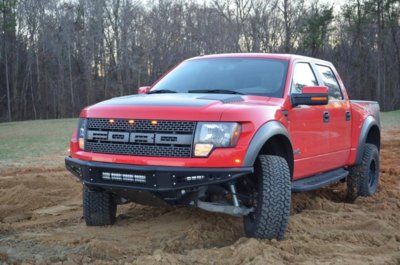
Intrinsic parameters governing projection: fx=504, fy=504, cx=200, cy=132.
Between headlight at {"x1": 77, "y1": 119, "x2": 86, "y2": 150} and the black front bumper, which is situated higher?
headlight at {"x1": 77, "y1": 119, "x2": 86, "y2": 150}

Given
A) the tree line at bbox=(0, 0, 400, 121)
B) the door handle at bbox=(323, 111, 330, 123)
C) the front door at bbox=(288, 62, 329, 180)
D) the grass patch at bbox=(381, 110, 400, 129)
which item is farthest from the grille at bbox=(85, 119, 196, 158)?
the tree line at bbox=(0, 0, 400, 121)

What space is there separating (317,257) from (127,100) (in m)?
2.23

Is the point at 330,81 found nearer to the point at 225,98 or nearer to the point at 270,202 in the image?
the point at 225,98

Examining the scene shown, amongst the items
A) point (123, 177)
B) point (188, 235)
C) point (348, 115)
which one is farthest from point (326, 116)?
point (123, 177)

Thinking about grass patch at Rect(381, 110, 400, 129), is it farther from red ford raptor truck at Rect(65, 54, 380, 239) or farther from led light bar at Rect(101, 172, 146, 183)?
led light bar at Rect(101, 172, 146, 183)

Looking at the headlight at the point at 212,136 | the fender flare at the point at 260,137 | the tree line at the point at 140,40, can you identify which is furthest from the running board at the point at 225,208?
the tree line at the point at 140,40

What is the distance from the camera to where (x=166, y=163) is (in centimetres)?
419

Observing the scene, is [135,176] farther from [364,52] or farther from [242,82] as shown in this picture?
[364,52]

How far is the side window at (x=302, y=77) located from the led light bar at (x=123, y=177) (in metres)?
2.06

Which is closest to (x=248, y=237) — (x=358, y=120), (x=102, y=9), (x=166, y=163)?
(x=166, y=163)

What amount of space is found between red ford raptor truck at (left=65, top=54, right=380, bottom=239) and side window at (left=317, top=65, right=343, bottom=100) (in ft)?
2.29

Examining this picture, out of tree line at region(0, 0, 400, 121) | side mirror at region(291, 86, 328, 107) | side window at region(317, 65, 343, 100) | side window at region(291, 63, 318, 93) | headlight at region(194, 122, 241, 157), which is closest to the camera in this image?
headlight at region(194, 122, 241, 157)

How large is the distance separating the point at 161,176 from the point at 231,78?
5.73 feet

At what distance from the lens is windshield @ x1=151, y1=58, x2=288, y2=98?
5.32 meters
